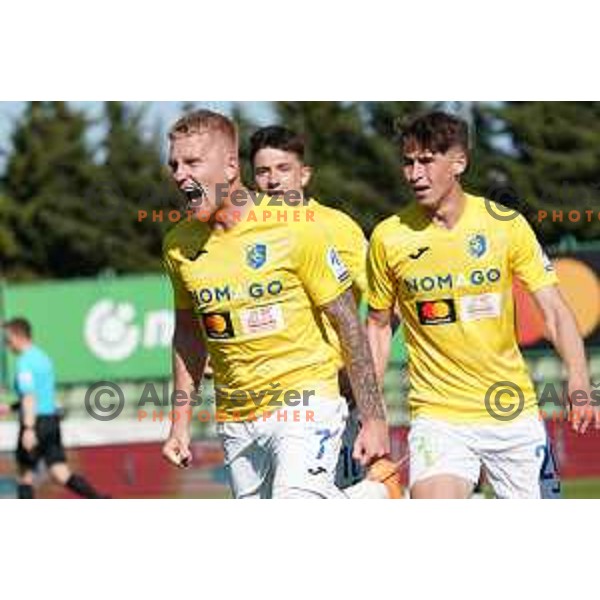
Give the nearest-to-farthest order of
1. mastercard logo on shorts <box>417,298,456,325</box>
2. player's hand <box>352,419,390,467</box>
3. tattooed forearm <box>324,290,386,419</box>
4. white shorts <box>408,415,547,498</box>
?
player's hand <box>352,419,390,467</box> < tattooed forearm <box>324,290,386,419</box> < white shorts <box>408,415,547,498</box> < mastercard logo on shorts <box>417,298,456,325</box>

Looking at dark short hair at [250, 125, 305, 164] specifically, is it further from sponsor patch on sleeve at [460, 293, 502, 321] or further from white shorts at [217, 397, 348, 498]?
white shorts at [217, 397, 348, 498]

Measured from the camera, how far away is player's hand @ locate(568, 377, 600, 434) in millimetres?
9016

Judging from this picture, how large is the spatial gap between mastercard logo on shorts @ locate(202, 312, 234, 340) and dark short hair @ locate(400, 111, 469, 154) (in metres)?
1.46

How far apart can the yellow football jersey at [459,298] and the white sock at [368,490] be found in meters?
0.58

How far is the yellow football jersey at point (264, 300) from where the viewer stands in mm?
8984

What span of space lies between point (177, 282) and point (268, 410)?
2.83 ft

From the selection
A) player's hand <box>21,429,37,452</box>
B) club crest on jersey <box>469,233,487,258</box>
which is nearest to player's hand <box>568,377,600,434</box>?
club crest on jersey <box>469,233,487,258</box>

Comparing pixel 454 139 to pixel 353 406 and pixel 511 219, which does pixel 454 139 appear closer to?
pixel 511 219

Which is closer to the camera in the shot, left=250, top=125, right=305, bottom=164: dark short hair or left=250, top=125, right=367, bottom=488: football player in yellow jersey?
left=250, top=125, right=367, bottom=488: football player in yellow jersey
